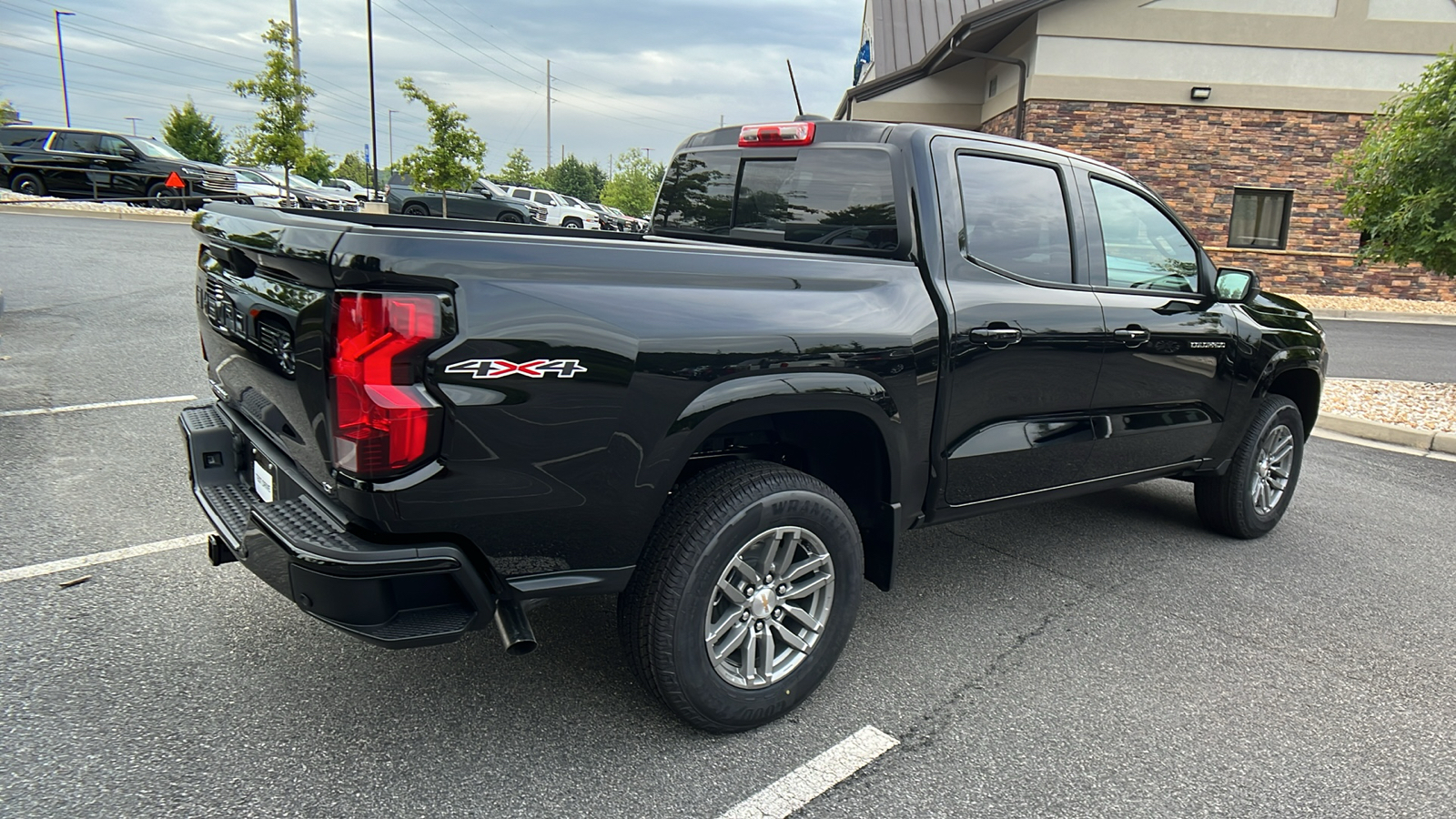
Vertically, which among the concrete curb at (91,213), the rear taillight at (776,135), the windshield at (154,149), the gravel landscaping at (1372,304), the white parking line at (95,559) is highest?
the windshield at (154,149)

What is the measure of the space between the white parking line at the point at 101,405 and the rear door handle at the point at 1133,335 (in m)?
5.93

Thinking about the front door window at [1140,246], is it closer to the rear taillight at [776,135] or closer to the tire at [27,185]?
the rear taillight at [776,135]

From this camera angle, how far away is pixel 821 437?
10.5 feet

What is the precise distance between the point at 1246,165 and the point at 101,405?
20446 mm

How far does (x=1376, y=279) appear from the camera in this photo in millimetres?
19578

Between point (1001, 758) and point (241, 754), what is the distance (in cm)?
A: 216

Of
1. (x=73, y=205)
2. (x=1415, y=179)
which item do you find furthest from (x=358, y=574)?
(x=73, y=205)

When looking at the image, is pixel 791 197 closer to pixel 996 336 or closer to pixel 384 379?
pixel 996 336

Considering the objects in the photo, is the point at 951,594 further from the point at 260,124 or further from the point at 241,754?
the point at 260,124

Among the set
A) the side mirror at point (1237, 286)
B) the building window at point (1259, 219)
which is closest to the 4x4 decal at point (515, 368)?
the side mirror at point (1237, 286)

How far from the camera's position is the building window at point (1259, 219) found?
19.4 meters

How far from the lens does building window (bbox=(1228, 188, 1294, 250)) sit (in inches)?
765

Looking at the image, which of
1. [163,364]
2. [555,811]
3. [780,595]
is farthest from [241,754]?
[163,364]

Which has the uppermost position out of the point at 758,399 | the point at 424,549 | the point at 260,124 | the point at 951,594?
the point at 260,124
